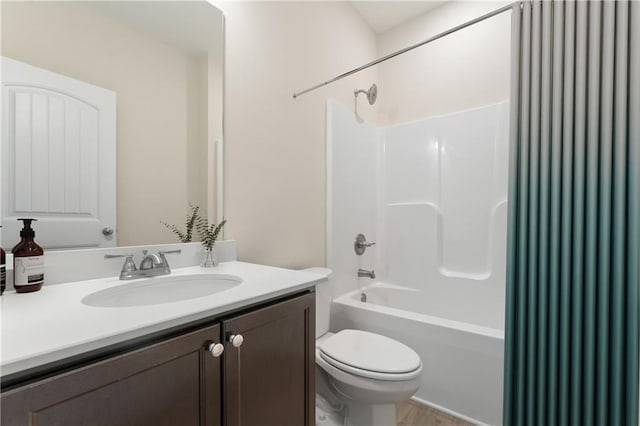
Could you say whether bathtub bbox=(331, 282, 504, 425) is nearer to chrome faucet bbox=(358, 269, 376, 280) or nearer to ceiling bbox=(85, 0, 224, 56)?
chrome faucet bbox=(358, 269, 376, 280)

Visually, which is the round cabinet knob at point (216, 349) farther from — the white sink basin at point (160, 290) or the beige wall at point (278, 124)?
the beige wall at point (278, 124)

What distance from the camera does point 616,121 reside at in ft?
2.75

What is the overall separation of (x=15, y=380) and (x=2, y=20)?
3.14 feet

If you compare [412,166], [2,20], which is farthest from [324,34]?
[2,20]

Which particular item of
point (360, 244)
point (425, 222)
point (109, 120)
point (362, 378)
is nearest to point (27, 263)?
point (109, 120)

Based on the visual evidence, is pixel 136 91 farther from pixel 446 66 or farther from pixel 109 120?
pixel 446 66

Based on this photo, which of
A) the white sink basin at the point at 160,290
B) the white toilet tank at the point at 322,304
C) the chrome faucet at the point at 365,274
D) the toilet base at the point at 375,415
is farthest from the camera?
the chrome faucet at the point at 365,274

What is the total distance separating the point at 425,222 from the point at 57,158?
88.2 inches

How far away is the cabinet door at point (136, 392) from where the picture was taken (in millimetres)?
467

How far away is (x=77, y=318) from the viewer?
61cm

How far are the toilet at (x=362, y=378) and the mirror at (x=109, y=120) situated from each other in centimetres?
77

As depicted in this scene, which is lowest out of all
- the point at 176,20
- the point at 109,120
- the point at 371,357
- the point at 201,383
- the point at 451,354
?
the point at 451,354

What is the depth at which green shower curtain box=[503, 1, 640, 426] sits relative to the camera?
828 mm

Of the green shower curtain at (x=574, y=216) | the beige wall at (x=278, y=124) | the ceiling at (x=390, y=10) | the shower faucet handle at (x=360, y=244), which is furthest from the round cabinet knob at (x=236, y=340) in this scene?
the ceiling at (x=390, y=10)
